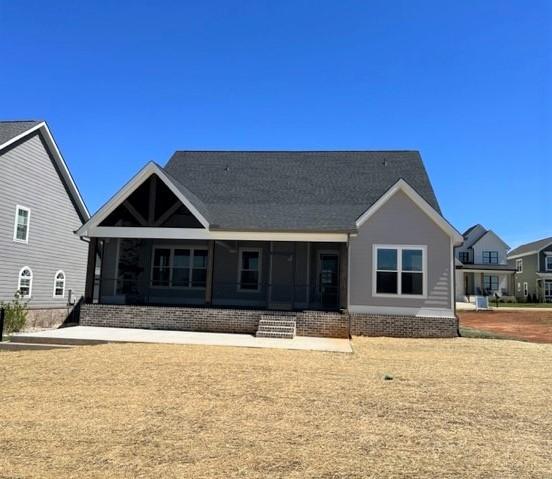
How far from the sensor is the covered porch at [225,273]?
745 inches

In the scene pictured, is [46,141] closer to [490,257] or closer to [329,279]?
[329,279]

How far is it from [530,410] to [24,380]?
26.7ft

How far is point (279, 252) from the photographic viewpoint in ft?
62.4

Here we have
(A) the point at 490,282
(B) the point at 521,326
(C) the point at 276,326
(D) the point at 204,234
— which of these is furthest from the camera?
(A) the point at 490,282

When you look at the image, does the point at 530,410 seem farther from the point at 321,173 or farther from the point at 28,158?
the point at 28,158

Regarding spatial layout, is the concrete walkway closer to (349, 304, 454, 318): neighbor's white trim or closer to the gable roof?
(349, 304, 454, 318): neighbor's white trim

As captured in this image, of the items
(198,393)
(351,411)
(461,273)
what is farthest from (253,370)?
(461,273)

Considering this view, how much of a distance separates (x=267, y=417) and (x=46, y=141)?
1962 cm

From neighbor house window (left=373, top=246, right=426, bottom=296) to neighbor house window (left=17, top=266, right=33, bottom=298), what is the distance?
46.7 ft

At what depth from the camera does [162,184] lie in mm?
17625

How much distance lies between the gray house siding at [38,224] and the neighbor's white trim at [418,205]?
535 inches

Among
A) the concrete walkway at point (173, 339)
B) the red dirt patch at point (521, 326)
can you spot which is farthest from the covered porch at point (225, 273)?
the red dirt patch at point (521, 326)

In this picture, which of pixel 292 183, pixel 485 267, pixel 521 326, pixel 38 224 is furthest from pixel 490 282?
pixel 38 224

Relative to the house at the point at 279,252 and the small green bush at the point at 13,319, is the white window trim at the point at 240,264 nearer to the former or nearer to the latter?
the house at the point at 279,252
